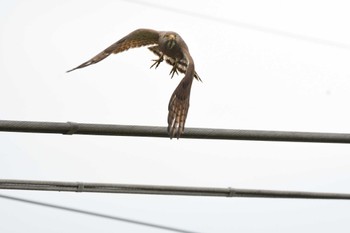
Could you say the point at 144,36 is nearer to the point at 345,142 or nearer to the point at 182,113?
the point at 182,113

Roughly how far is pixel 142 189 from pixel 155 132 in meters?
0.71

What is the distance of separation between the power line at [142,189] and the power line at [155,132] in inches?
22.6

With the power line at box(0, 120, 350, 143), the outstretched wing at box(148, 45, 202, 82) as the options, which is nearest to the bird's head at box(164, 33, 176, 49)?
the outstretched wing at box(148, 45, 202, 82)

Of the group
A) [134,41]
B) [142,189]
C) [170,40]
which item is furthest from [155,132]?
[134,41]

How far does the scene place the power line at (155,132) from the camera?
3.14 meters

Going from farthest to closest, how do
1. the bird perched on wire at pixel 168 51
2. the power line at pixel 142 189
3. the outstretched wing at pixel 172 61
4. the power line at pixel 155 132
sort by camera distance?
the outstretched wing at pixel 172 61 < the bird perched on wire at pixel 168 51 < the power line at pixel 142 189 < the power line at pixel 155 132

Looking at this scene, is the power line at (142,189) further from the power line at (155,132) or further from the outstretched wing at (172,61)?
the outstretched wing at (172,61)

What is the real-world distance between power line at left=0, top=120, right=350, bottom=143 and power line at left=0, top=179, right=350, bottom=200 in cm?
57

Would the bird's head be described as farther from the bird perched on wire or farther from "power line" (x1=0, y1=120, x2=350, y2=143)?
"power line" (x1=0, y1=120, x2=350, y2=143)

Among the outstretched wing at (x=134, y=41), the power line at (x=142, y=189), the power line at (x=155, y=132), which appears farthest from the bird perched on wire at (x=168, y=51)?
the power line at (x=155, y=132)

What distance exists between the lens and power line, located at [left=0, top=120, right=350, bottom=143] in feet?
10.3

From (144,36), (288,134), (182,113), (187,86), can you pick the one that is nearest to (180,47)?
(144,36)

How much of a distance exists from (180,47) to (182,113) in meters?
1.70

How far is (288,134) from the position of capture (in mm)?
3422
